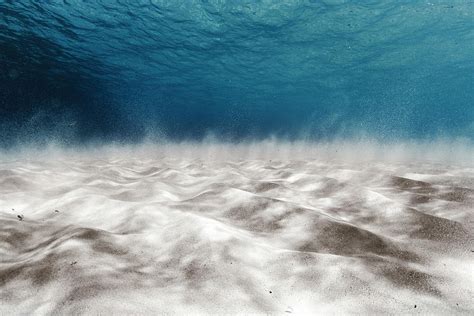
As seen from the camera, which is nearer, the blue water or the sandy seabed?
the sandy seabed

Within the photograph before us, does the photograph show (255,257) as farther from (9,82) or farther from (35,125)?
(35,125)

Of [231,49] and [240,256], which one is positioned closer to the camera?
[240,256]

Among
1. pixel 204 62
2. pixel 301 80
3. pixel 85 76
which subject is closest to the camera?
pixel 204 62

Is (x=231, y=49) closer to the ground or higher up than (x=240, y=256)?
higher up

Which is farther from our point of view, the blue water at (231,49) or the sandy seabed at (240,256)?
the blue water at (231,49)

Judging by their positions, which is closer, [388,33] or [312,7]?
[312,7]

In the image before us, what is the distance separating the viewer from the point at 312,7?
20.5 metres

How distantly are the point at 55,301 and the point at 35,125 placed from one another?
6847 centimetres

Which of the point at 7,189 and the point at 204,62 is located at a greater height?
the point at 204,62

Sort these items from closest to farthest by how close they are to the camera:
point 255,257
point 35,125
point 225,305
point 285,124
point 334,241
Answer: point 225,305 < point 255,257 < point 334,241 < point 35,125 < point 285,124

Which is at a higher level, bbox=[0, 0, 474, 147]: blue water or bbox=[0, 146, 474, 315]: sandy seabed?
bbox=[0, 0, 474, 147]: blue water

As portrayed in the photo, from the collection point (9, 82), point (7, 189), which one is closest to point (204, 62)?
point (9, 82)

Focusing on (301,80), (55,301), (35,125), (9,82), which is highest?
(301,80)

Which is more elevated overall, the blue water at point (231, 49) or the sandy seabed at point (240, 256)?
the blue water at point (231, 49)
